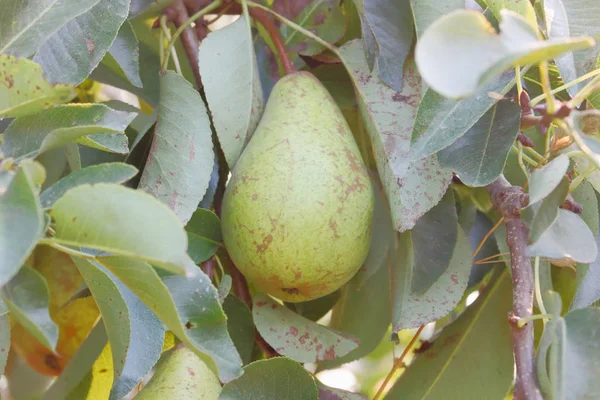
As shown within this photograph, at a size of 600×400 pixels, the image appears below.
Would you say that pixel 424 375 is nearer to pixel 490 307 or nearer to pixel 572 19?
pixel 490 307

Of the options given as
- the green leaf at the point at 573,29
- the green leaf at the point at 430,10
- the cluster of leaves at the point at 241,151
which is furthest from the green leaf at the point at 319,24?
the green leaf at the point at 573,29

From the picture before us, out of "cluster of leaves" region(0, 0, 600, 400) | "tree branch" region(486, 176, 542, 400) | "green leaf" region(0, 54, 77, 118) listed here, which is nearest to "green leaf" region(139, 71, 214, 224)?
"cluster of leaves" region(0, 0, 600, 400)

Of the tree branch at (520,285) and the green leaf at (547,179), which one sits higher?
the green leaf at (547,179)

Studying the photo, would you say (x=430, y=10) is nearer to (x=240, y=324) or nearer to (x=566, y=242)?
(x=566, y=242)

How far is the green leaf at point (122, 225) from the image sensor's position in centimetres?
52

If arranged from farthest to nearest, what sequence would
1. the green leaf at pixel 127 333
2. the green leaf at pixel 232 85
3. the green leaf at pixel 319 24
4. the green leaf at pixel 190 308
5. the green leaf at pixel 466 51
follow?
the green leaf at pixel 319 24, the green leaf at pixel 232 85, the green leaf at pixel 127 333, the green leaf at pixel 190 308, the green leaf at pixel 466 51

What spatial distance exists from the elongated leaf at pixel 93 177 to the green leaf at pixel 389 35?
0.38m

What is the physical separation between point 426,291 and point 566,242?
0.27m

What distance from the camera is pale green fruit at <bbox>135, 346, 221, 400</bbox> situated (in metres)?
0.80

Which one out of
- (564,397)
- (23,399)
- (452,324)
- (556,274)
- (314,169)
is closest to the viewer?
(564,397)

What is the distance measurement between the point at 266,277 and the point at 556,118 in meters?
0.36

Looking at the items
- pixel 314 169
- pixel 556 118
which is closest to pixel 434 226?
pixel 314 169

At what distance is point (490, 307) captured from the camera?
1079 millimetres

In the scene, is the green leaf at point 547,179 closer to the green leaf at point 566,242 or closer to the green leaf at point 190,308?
the green leaf at point 566,242
